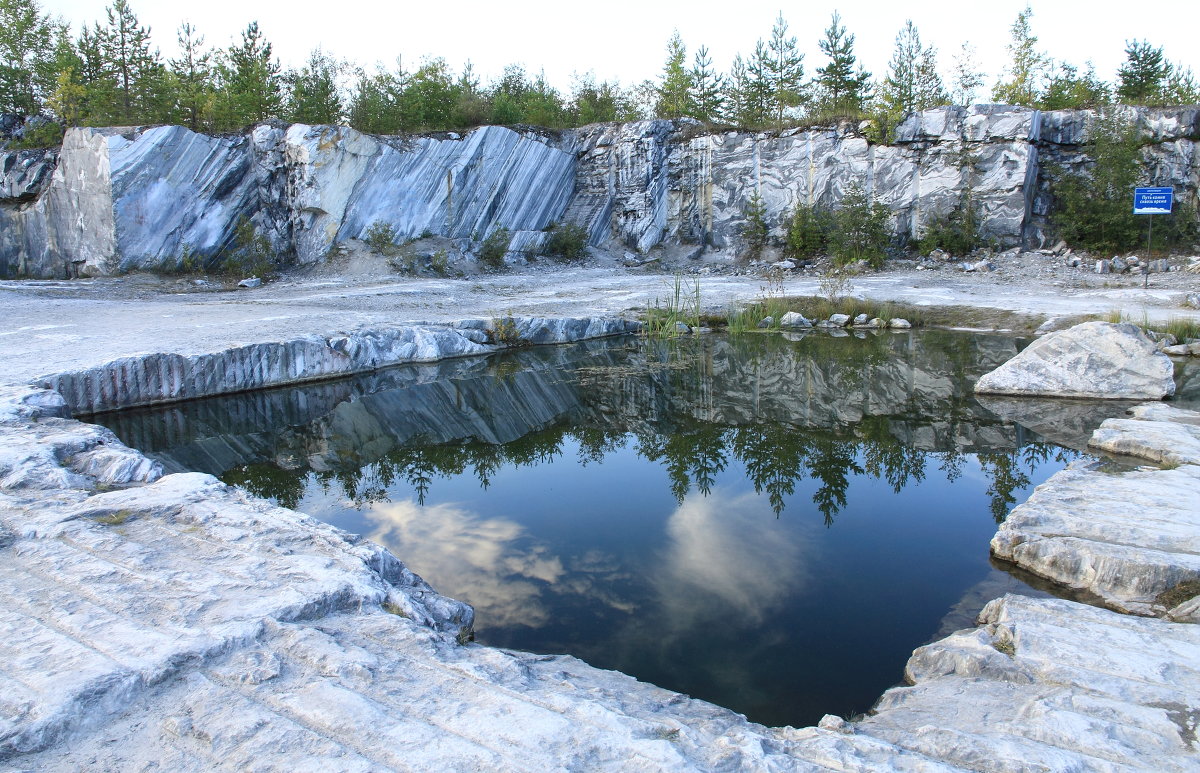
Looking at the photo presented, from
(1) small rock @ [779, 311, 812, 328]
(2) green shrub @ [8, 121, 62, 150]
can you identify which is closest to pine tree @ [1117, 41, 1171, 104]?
(1) small rock @ [779, 311, 812, 328]

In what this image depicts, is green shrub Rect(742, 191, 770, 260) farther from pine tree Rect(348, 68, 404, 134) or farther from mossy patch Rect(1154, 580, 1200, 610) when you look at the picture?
mossy patch Rect(1154, 580, 1200, 610)

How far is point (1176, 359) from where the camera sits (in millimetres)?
7973

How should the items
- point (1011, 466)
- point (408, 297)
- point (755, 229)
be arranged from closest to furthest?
point (1011, 466)
point (408, 297)
point (755, 229)

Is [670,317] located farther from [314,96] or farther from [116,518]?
[314,96]

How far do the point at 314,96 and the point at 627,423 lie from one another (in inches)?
548

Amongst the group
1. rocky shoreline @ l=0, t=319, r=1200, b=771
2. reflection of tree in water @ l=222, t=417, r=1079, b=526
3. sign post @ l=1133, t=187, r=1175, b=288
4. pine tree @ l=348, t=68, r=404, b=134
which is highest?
pine tree @ l=348, t=68, r=404, b=134

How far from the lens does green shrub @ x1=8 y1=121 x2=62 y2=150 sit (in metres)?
14.7

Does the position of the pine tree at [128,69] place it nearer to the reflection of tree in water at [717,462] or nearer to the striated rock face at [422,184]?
the striated rock face at [422,184]

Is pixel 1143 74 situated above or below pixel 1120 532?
above

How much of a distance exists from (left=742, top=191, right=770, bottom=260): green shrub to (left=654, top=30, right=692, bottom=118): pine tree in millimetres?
3992

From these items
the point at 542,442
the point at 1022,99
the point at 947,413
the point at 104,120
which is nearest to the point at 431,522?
the point at 542,442

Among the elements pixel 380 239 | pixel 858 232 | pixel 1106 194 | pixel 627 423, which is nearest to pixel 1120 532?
pixel 627 423

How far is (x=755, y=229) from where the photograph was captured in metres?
17.8

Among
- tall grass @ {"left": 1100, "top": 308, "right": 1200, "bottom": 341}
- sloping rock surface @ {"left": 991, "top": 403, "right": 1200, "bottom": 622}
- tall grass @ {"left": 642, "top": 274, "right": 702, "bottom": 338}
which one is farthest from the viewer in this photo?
tall grass @ {"left": 642, "top": 274, "right": 702, "bottom": 338}
